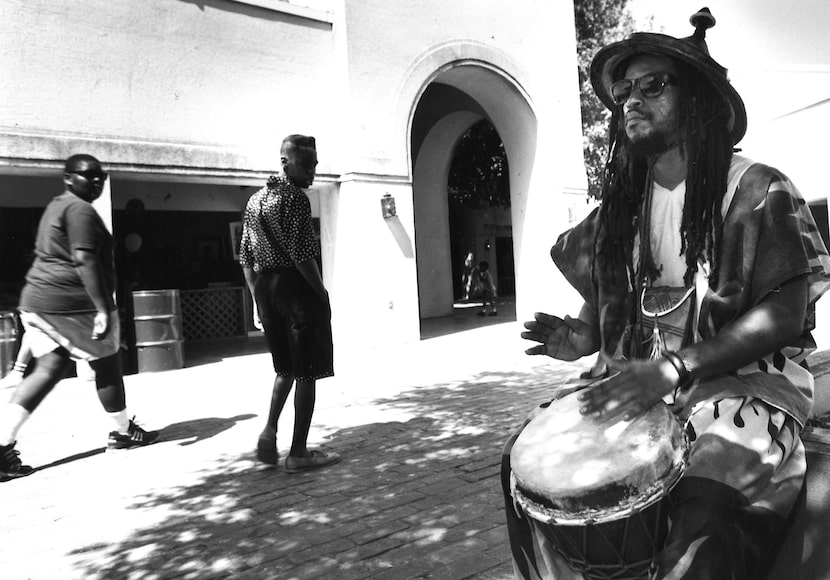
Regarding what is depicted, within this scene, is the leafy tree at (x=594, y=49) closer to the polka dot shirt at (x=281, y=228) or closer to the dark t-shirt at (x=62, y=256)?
the polka dot shirt at (x=281, y=228)

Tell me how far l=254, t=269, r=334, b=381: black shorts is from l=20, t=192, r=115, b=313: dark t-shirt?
1.30 meters

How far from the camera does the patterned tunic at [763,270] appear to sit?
1768 millimetres

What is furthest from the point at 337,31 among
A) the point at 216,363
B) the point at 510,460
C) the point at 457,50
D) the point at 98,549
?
the point at 510,460

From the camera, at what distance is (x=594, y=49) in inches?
791

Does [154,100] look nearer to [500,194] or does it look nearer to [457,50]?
[457,50]

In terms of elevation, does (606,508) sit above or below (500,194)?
below

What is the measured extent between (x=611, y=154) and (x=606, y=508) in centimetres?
128

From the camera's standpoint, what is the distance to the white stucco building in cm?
853

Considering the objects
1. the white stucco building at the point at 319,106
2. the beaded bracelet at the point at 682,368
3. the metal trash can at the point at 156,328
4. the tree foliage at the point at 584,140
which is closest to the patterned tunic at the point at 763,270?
the beaded bracelet at the point at 682,368

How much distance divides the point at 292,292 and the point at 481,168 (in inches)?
638

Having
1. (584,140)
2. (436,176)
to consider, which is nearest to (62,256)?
(436,176)

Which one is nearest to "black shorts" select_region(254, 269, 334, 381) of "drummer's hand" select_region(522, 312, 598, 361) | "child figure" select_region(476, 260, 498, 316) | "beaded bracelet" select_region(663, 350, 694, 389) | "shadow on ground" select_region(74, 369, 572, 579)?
"shadow on ground" select_region(74, 369, 572, 579)

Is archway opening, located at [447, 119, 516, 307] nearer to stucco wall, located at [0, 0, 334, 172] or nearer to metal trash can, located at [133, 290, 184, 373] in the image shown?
stucco wall, located at [0, 0, 334, 172]

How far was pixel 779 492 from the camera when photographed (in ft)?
5.32
